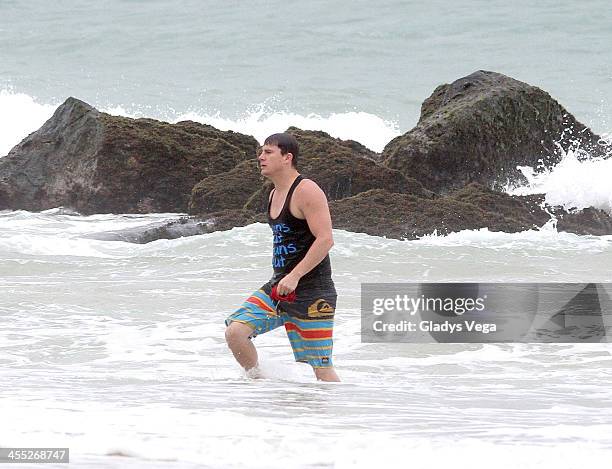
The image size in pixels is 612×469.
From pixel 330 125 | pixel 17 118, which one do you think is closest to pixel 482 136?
pixel 17 118

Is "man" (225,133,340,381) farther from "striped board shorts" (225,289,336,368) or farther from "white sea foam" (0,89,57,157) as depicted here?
"white sea foam" (0,89,57,157)

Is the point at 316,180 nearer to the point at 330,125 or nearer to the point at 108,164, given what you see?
the point at 108,164

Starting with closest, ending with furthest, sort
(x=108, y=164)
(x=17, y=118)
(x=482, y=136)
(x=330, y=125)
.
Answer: (x=482, y=136)
(x=108, y=164)
(x=17, y=118)
(x=330, y=125)

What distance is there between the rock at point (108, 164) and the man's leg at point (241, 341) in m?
10.8

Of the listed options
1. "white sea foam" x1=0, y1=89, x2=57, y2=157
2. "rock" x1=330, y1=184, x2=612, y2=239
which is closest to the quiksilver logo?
"rock" x1=330, y1=184, x2=612, y2=239

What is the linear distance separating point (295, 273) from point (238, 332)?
517 millimetres

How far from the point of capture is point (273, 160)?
6.09m

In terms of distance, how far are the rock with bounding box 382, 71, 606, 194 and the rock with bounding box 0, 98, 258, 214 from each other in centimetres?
306

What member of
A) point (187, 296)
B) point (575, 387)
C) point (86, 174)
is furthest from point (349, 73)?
point (575, 387)

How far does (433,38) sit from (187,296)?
36.9 metres

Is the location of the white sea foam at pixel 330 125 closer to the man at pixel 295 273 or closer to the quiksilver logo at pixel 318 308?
the man at pixel 295 273

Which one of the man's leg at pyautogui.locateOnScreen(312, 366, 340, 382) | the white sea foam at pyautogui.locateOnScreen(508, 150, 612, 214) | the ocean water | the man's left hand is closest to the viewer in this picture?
the ocean water

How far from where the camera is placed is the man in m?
5.95

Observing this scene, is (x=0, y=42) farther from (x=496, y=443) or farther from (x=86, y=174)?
(x=496, y=443)
